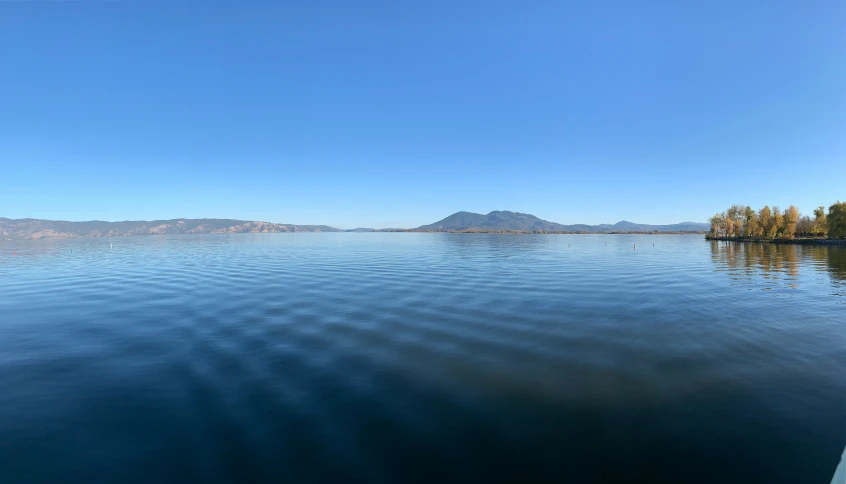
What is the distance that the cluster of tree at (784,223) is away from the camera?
9781 cm

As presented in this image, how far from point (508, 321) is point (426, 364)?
678 centimetres

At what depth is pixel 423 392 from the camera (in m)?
10.0

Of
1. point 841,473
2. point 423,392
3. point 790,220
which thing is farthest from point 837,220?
point 423,392

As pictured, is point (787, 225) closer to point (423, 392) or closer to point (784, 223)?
point (784, 223)

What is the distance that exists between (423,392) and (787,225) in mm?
162757

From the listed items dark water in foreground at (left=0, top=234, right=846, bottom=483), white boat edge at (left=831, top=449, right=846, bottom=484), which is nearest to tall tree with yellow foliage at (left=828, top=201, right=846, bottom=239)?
dark water in foreground at (left=0, top=234, right=846, bottom=483)

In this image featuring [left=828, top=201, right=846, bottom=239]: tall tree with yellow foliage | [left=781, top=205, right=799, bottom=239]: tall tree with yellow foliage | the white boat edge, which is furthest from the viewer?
[left=781, top=205, right=799, bottom=239]: tall tree with yellow foliage

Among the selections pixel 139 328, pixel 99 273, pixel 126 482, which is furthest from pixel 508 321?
pixel 99 273

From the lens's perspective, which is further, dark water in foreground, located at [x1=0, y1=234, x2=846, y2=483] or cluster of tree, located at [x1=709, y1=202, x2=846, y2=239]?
cluster of tree, located at [x1=709, y1=202, x2=846, y2=239]

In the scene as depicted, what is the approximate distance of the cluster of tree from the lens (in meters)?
97.8

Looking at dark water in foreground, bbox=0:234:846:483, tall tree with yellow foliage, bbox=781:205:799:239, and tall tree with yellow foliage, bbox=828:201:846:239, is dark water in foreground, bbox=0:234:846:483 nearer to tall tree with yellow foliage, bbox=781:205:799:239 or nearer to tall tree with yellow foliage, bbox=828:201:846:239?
tall tree with yellow foliage, bbox=828:201:846:239

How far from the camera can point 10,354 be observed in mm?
13289

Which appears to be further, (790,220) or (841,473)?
(790,220)

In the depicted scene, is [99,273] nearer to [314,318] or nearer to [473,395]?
[314,318]
